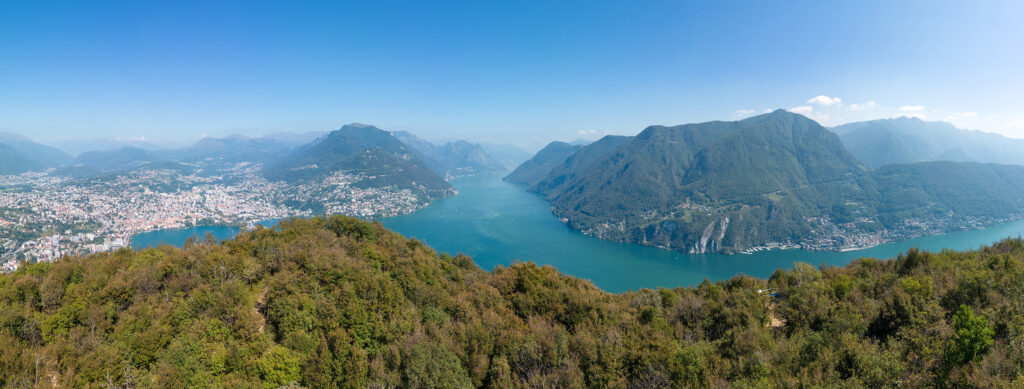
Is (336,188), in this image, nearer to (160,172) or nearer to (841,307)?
(160,172)

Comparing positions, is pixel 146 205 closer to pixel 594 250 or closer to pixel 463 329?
pixel 594 250

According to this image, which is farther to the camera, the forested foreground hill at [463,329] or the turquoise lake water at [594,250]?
the turquoise lake water at [594,250]

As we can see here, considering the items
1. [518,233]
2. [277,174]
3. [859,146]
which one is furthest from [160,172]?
[859,146]

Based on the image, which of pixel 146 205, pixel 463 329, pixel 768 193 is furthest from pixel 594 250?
pixel 146 205

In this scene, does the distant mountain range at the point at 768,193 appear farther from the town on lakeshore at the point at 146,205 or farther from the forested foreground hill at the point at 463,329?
the town on lakeshore at the point at 146,205

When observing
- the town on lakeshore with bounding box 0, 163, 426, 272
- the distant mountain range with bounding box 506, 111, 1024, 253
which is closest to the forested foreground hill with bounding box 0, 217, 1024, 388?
the town on lakeshore with bounding box 0, 163, 426, 272

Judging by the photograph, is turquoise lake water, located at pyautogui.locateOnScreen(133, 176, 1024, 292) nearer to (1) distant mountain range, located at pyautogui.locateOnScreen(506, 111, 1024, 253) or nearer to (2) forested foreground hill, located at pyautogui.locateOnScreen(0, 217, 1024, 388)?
(1) distant mountain range, located at pyautogui.locateOnScreen(506, 111, 1024, 253)

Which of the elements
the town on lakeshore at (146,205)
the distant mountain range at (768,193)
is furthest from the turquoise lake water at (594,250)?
the town on lakeshore at (146,205)
